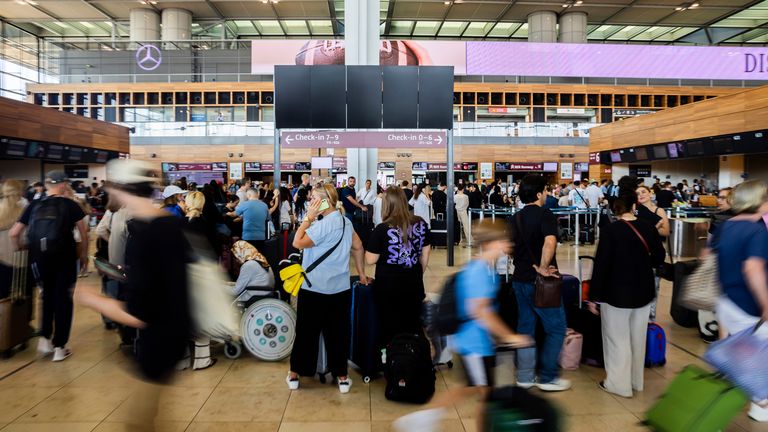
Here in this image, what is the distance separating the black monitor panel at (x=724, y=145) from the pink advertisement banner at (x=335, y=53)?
9.83m

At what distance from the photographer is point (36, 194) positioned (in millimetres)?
11156

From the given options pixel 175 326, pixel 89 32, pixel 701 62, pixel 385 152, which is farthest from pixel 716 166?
pixel 89 32

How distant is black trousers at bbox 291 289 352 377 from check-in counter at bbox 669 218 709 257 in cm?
982

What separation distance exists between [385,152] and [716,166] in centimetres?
1430

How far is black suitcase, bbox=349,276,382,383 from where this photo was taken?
13.8 ft

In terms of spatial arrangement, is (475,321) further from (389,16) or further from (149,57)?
(389,16)

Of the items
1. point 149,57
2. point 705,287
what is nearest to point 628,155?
point 705,287

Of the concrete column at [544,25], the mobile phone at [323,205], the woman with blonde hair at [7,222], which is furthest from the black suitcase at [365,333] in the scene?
the concrete column at [544,25]

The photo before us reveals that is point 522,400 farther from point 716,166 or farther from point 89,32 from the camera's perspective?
point 89,32

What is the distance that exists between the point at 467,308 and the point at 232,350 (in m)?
3.18

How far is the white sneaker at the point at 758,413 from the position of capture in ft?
11.3

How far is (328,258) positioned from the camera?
12.5 feet

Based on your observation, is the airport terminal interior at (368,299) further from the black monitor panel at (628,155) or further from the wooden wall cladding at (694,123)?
the black monitor panel at (628,155)

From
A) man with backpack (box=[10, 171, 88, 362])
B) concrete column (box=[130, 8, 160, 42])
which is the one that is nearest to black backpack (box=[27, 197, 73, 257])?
Answer: man with backpack (box=[10, 171, 88, 362])
